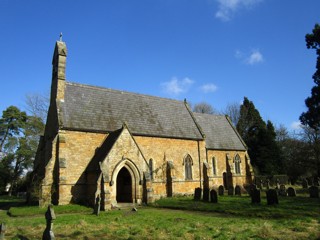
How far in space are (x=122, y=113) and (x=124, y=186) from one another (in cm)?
707

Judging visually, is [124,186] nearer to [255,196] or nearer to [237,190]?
[237,190]

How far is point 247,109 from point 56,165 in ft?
140

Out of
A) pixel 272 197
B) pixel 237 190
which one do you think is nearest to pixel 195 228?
pixel 272 197

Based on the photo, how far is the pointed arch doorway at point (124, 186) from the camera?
955 inches

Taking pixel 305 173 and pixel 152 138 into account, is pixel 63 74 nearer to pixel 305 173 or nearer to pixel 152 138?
pixel 152 138

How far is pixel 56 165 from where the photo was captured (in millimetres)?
22312

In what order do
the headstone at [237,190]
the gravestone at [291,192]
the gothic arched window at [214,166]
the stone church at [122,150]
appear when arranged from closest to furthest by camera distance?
1. the stone church at [122,150]
2. the gravestone at [291,192]
3. the headstone at [237,190]
4. the gothic arched window at [214,166]

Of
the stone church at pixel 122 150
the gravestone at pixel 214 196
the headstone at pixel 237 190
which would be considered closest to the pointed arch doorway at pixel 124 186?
the stone church at pixel 122 150

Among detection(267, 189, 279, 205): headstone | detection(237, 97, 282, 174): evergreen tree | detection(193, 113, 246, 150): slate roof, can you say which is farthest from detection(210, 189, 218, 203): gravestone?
detection(237, 97, 282, 174): evergreen tree

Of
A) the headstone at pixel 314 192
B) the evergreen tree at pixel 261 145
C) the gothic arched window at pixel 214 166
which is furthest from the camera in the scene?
the evergreen tree at pixel 261 145

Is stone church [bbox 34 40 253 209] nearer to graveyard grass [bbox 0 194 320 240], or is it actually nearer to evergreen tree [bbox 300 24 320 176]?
graveyard grass [bbox 0 194 320 240]

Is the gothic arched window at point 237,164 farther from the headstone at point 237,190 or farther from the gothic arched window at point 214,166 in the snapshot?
the headstone at point 237,190

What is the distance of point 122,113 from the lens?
91.2 feet

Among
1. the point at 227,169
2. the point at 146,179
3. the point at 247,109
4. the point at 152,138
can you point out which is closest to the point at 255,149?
the point at 247,109
